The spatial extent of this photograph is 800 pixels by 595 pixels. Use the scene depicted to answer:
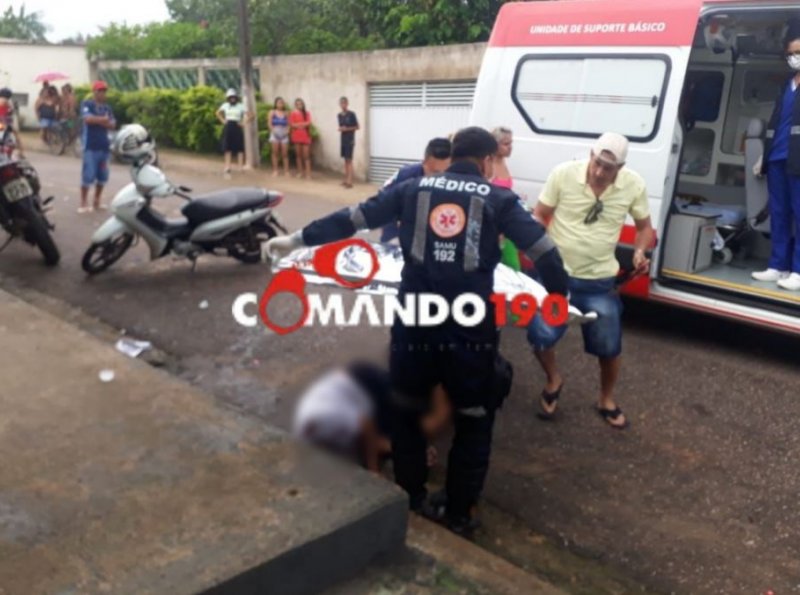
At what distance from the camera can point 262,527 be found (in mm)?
2842

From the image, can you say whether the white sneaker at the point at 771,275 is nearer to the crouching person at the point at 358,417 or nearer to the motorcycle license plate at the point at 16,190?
the crouching person at the point at 358,417

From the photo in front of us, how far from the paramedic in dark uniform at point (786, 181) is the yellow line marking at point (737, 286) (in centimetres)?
17

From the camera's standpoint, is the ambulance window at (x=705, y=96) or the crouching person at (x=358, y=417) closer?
the crouching person at (x=358, y=417)

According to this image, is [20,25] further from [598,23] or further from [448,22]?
[598,23]

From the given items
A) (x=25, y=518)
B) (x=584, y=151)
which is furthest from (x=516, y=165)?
(x=25, y=518)

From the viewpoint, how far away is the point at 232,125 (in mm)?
15211

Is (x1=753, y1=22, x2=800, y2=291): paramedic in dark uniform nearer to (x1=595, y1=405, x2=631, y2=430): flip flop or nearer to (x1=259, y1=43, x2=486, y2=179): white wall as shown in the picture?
(x1=595, y1=405, x2=631, y2=430): flip flop

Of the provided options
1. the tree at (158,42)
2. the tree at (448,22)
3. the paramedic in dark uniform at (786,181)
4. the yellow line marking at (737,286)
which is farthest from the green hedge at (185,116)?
the paramedic in dark uniform at (786,181)

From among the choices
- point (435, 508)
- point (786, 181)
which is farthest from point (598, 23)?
point (435, 508)

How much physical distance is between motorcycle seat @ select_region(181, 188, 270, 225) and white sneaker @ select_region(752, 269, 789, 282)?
4261 mm

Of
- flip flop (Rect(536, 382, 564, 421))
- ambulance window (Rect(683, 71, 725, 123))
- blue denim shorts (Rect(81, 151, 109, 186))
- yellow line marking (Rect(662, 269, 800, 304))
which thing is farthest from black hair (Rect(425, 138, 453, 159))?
blue denim shorts (Rect(81, 151, 109, 186))

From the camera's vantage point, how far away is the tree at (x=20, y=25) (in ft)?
138

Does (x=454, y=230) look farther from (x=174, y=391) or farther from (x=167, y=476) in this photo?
(x=174, y=391)

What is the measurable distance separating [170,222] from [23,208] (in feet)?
4.42
